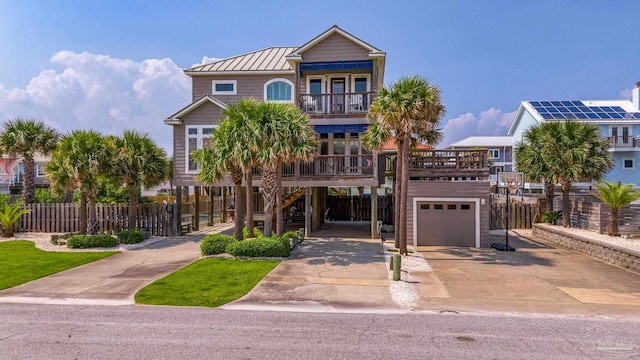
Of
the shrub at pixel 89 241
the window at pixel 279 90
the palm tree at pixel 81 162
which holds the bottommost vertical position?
the shrub at pixel 89 241

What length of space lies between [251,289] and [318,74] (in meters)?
13.6

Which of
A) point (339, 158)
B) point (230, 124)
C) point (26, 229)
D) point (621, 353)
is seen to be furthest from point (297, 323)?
point (26, 229)

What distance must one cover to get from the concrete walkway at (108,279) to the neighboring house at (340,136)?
5.67m

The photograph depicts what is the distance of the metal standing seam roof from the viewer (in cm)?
2244

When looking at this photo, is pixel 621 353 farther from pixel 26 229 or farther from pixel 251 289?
pixel 26 229

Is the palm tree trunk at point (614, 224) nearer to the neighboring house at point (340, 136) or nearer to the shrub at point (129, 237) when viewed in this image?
the neighboring house at point (340, 136)

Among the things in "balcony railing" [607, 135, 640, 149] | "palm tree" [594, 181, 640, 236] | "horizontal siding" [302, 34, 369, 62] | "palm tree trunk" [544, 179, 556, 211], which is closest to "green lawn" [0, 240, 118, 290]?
"horizontal siding" [302, 34, 369, 62]

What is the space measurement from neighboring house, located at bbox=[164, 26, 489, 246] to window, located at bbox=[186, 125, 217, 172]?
0.05 metres

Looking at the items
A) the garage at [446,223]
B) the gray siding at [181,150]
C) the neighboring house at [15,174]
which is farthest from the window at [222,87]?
the neighboring house at [15,174]

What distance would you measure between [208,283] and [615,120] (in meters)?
38.4

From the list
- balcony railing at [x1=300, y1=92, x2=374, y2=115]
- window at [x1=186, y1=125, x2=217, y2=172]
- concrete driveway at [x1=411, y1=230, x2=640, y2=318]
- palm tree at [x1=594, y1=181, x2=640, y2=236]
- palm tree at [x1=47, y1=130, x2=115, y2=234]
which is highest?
balcony railing at [x1=300, y1=92, x2=374, y2=115]

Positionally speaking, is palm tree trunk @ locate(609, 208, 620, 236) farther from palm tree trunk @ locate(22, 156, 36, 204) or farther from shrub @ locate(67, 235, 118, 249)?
palm tree trunk @ locate(22, 156, 36, 204)

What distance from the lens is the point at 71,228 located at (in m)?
20.9

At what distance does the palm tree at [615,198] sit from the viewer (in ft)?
54.3
